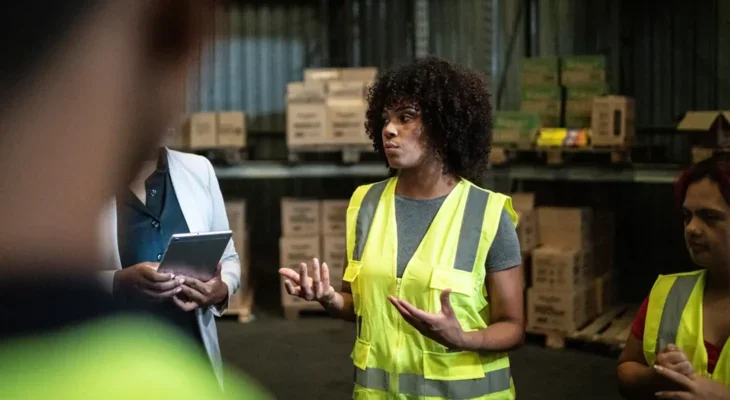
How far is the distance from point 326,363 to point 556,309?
1.56 m

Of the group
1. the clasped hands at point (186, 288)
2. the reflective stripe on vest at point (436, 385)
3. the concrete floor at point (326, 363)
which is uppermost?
the clasped hands at point (186, 288)

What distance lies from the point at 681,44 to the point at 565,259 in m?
2.37

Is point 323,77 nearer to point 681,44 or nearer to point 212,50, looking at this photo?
point 681,44

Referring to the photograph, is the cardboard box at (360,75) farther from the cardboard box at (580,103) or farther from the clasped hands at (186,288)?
the clasped hands at (186,288)

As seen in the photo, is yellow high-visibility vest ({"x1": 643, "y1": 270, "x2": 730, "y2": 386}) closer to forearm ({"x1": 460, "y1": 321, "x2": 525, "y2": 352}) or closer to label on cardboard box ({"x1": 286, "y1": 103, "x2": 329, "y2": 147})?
forearm ({"x1": 460, "y1": 321, "x2": 525, "y2": 352})

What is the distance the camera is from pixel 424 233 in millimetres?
2070

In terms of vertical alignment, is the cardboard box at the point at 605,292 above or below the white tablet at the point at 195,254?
below

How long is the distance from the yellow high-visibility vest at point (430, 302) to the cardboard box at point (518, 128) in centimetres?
352

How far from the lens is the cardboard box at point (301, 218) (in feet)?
20.1

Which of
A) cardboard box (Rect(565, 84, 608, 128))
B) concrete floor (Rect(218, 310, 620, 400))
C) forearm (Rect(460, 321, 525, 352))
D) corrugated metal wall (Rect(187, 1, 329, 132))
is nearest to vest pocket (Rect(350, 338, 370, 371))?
forearm (Rect(460, 321, 525, 352))

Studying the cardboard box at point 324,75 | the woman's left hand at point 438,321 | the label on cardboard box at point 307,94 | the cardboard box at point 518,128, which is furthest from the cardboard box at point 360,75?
the woman's left hand at point 438,321

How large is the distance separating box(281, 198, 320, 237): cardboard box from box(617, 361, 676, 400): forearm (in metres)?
4.18

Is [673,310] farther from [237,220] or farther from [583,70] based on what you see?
[237,220]

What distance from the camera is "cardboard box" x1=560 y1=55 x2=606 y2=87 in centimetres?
550
